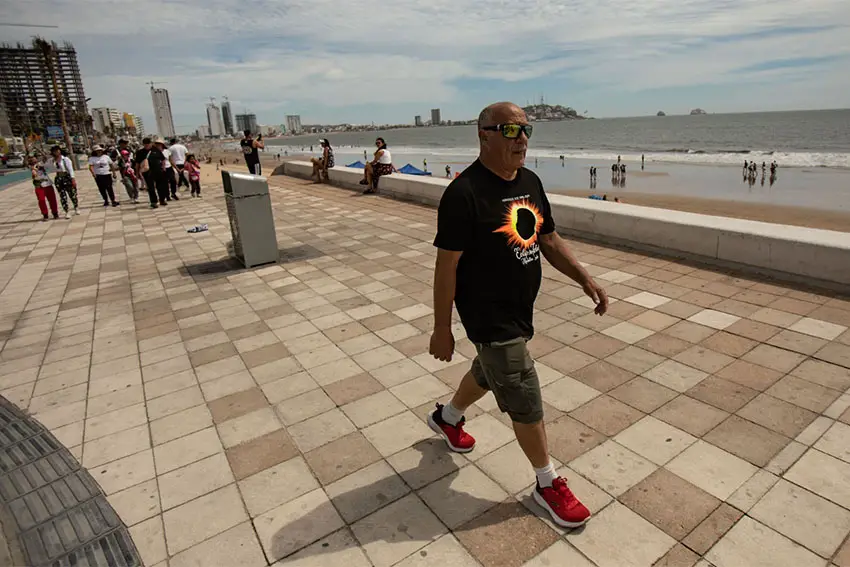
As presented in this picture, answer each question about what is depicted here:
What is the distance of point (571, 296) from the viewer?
5.63 metres

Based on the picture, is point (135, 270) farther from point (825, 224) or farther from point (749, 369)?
point (825, 224)

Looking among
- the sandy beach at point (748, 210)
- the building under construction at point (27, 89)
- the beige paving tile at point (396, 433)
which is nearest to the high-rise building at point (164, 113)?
the building under construction at point (27, 89)

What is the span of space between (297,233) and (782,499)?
8.74 metres

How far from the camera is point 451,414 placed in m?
3.06

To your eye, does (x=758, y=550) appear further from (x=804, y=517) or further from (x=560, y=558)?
(x=560, y=558)

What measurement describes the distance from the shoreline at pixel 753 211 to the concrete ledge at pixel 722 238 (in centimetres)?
1080

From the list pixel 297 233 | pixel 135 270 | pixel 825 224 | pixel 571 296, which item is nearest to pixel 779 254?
pixel 571 296

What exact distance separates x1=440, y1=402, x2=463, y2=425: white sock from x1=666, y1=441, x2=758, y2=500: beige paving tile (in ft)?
4.09

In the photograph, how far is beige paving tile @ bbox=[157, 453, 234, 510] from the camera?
284cm

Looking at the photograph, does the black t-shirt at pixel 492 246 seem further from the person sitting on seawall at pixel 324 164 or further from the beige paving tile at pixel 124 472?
the person sitting on seawall at pixel 324 164

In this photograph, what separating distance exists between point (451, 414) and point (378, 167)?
38.1 feet

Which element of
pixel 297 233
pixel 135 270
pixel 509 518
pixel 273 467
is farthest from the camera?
pixel 297 233

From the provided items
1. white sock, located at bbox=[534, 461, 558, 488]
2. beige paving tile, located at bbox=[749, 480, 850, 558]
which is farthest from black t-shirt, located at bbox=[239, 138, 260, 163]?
beige paving tile, located at bbox=[749, 480, 850, 558]

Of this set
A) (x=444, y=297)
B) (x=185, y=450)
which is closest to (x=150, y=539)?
(x=185, y=450)
